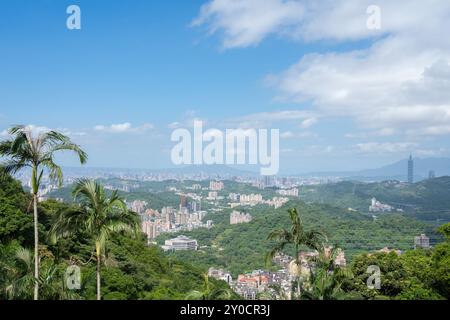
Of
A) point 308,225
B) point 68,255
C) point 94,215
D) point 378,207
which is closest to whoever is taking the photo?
point 94,215

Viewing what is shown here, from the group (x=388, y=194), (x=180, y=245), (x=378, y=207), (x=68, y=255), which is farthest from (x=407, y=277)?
(x=388, y=194)

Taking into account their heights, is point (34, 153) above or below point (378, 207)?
above

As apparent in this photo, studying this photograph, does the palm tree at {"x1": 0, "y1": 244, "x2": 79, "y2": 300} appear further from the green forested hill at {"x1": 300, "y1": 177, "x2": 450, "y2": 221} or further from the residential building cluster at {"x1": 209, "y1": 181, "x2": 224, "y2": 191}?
the residential building cluster at {"x1": 209, "y1": 181, "x2": 224, "y2": 191}

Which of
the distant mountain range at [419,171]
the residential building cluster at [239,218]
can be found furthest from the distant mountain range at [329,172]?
the residential building cluster at [239,218]

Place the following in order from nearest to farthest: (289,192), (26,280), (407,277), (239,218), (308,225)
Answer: (26,280) → (407,277) → (308,225) → (239,218) → (289,192)

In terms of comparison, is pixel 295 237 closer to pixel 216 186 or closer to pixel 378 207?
pixel 378 207

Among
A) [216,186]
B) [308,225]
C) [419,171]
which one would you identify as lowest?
[308,225]

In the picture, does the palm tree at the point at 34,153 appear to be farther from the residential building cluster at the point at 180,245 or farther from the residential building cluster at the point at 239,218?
the residential building cluster at the point at 239,218
